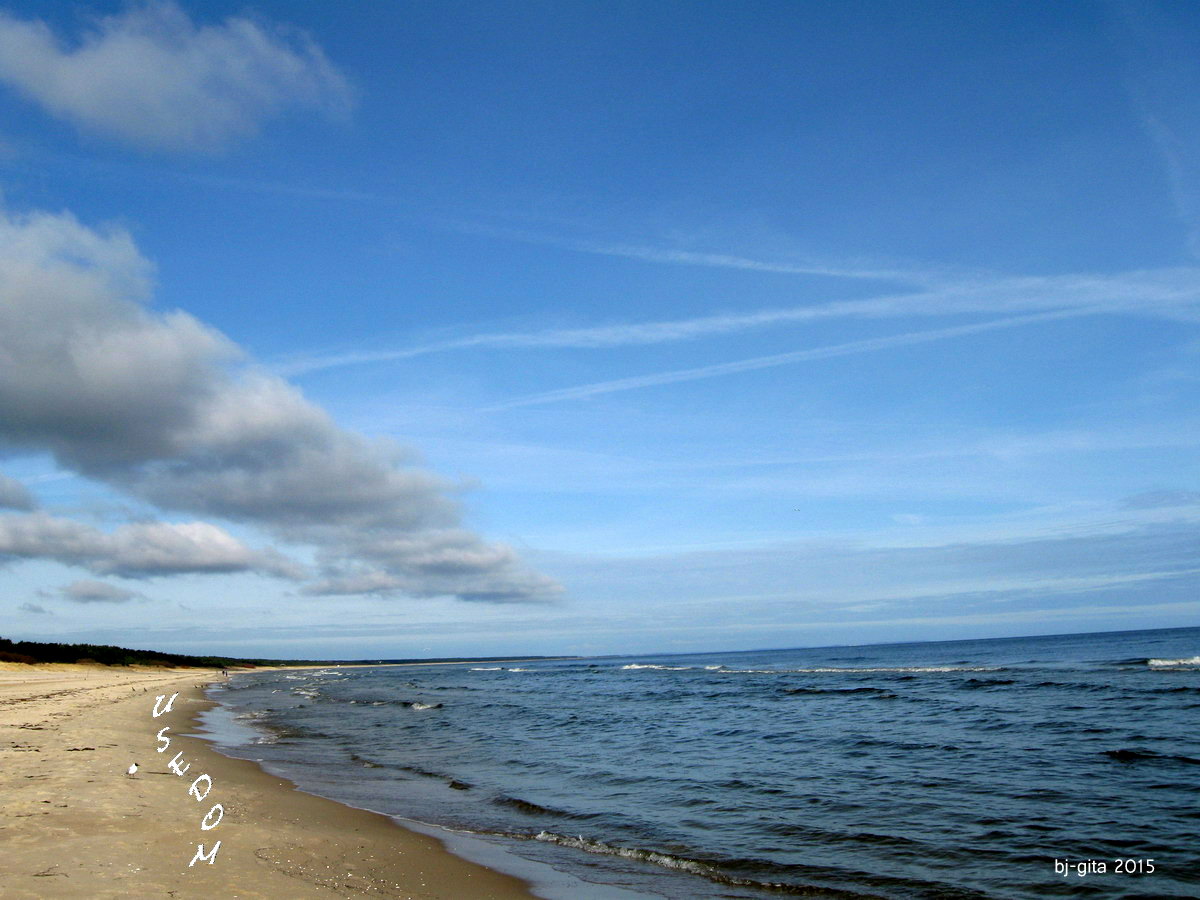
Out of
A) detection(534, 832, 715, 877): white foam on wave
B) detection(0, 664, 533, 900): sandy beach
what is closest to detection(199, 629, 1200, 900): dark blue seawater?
detection(534, 832, 715, 877): white foam on wave

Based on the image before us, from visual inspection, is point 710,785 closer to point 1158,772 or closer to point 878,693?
point 1158,772

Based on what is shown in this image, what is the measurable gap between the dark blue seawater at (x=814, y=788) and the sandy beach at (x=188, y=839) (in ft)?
5.48

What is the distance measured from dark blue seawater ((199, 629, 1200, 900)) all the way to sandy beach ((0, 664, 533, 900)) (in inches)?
65.8

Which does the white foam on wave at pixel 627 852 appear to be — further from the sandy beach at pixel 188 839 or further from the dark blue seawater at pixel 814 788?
the sandy beach at pixel 188 839

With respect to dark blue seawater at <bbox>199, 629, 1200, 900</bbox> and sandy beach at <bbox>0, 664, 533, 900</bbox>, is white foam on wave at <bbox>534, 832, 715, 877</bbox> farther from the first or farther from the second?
sandy beach at <bbox>0, 664, 533, 900</bbox>

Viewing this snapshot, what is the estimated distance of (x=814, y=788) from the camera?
54.1 ft

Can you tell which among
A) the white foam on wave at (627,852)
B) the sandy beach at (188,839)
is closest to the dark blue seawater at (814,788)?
the white foam on wave at (627,852)

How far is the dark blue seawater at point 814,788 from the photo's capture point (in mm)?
10750

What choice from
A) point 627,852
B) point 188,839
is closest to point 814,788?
point 627,852

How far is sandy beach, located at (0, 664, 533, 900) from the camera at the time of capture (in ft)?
26.5

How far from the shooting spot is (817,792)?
16.0m

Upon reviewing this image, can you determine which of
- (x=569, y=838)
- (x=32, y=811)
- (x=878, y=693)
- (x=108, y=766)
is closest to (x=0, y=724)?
(x=108, y=766)

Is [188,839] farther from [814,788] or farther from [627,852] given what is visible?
[814,788]

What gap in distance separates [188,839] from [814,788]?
40.1 ft
